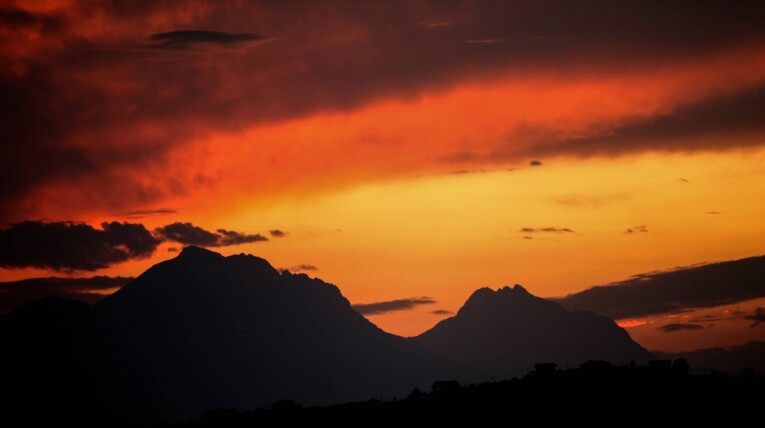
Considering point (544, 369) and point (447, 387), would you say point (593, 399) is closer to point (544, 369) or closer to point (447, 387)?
point (544, 369)

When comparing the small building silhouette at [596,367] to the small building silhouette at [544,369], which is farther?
the small building silhouette at [544,369]

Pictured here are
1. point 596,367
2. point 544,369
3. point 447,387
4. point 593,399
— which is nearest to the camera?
point 593,399

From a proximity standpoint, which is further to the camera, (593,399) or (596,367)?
(596,367)

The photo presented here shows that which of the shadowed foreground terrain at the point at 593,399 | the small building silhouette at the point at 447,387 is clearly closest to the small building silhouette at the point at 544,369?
the shadowed foreground terrain at the point at 593,399

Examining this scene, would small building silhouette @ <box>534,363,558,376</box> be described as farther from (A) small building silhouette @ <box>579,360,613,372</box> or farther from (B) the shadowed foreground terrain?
(A) small building silhouette @ <box>579,360,613,372</box>

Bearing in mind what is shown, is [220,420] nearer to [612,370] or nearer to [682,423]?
[612,370]

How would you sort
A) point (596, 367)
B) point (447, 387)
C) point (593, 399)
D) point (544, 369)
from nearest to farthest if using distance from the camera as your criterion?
point (593, 399), point (596, 367), point (544, 369), point (447, 387)

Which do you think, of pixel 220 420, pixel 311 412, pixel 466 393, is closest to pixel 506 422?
pixel 466 393

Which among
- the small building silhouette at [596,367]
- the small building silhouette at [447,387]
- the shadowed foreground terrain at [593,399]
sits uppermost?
the small building silhouette at [596,367]

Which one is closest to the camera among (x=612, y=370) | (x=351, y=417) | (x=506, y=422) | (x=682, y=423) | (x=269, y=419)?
(x=682, y=423)

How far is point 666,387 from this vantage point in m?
135

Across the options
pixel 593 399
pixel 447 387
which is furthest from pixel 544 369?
pixel 593 399

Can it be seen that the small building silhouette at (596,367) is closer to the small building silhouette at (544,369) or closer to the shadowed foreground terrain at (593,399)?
the shadowed foreground terrain at (593,399)

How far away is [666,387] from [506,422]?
25.5 metres
